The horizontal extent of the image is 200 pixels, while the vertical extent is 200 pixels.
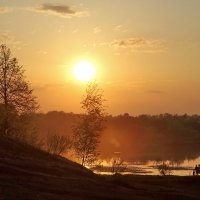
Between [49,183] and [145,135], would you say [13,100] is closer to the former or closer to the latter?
[49,183]

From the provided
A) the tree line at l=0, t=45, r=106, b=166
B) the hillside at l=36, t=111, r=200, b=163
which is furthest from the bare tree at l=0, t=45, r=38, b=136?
the hillside at l=36, t=111, r=200, b=163

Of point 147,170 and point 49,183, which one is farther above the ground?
point 147,170

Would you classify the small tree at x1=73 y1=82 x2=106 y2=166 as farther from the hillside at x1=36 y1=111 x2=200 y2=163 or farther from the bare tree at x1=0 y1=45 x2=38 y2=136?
the hillside at x1=36 y1=111 x2=200 y2=163

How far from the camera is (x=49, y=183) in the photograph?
2428 cm

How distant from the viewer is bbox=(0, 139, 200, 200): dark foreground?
22.0 meters

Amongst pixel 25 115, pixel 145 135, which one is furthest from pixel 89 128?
pixel 145 135

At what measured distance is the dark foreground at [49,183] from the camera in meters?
22.0

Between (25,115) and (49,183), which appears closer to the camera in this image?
(49,183)

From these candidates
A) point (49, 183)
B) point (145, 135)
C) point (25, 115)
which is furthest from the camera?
point (145, 135)

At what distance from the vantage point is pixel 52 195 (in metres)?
22.1

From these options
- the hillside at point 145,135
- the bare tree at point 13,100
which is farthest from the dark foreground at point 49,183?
the hillside at point 145,135

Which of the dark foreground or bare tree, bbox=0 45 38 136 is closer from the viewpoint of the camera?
the dark foreground

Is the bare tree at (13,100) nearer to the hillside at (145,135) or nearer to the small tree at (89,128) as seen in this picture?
the small tree at (89,128)

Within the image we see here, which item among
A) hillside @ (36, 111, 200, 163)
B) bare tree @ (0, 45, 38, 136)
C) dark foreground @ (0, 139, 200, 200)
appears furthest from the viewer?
hillside @ (36, 111, 200, 163)
